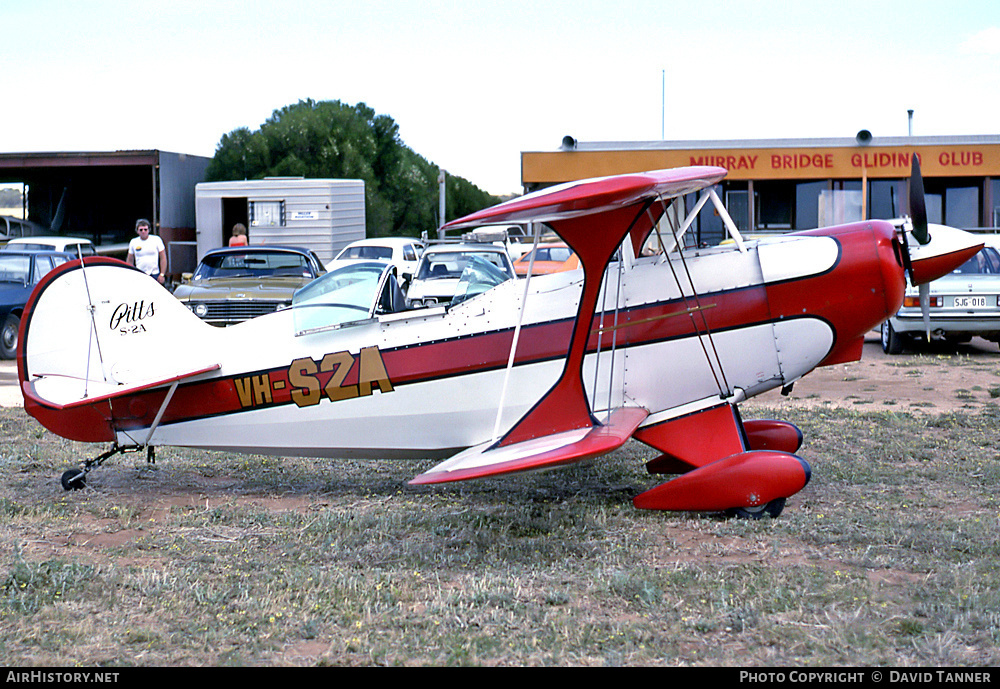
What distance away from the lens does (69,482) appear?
264 inches

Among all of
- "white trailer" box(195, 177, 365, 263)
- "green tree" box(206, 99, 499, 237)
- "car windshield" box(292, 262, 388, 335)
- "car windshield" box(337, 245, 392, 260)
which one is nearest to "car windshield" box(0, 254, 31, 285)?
"car windshield" box(337, 245, 392, 260)

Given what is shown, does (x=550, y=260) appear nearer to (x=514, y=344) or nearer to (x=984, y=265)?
(x=984, y=265)

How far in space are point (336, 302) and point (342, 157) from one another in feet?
123

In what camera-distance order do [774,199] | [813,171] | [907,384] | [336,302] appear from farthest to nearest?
[774,199] < [813,171] < [907,384] < [336,302]

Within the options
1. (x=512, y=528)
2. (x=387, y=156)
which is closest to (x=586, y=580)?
(x=512, y=528)

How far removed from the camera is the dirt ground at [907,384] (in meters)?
10.1

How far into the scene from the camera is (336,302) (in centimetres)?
654

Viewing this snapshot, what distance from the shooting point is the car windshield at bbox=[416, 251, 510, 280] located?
1570cm

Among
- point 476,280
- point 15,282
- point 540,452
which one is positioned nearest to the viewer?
point 540,452

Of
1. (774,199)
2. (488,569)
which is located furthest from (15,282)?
(774,199)

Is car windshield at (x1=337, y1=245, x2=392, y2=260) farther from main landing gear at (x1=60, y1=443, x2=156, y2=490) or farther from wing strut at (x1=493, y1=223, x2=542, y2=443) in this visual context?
wing strut at (x1=493, y1=223, x2=542, y2=443)

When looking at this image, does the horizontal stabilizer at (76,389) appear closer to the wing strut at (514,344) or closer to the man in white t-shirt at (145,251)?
the wing strut at (514,344)

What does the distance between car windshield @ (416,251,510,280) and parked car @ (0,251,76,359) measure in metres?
5.53
